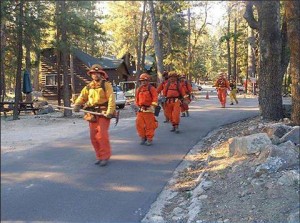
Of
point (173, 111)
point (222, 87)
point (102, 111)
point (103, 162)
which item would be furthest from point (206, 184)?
point (222, 87)

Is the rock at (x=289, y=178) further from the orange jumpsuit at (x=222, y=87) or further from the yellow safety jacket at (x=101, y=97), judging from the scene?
the orange jumpsuit at (x=222, y=87)

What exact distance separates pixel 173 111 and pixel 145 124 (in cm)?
233

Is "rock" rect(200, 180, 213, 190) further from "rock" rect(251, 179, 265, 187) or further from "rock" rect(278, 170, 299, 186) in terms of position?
"rock" rect(278, 170, 299, 186)

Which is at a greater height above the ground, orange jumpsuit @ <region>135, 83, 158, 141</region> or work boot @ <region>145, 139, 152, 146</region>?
orange jumpsuit @ <region>135, 83, 158, 141</region>

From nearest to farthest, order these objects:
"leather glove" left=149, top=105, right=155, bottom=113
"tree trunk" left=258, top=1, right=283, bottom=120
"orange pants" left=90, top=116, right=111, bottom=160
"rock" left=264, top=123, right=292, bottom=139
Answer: "orange pants" left=90, top=116, right=111, bottom=160 < "rock" left=264, top=123, right=292, bottom=139 < "leather glove" left=149, top=105, right=155, bottom=113 < "tree trunk" left=258, top=1, right=283, bottom=120

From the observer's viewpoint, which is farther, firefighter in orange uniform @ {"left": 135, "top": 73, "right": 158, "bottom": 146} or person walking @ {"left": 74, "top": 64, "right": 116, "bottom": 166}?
firefighter in orange uniform @ {"left": 135, "top": 73, "right": 158, "bottom": 146}

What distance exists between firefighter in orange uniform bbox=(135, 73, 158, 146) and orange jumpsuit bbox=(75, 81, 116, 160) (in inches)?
110

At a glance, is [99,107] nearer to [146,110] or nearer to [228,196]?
[228,196]

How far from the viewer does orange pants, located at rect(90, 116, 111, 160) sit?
6.04m

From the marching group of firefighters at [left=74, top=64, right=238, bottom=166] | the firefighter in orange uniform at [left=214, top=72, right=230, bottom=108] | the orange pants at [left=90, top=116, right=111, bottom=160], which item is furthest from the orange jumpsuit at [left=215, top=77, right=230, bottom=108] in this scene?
the orange pants at [left=90, top=116, right=111, bottom=160]

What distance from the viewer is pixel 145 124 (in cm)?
951

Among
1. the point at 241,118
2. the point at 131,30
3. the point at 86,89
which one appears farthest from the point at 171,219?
the point at 131,30

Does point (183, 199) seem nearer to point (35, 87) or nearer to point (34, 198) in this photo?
point (34, 198)

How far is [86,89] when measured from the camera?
662 centimetres
